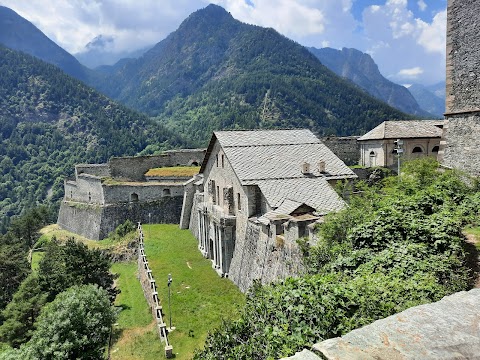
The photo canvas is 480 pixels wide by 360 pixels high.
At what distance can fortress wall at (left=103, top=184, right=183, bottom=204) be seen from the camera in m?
40.7

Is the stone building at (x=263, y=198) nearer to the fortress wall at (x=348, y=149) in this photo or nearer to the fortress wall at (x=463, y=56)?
the fortress wall at (x=463, y=56)

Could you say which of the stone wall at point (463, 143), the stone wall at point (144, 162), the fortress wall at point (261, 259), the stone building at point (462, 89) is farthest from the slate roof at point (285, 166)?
the stone wall at point (144, 162)

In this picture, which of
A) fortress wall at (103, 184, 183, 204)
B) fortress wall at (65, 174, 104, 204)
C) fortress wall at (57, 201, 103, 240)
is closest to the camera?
fortress wall at (103, 184, 183, 204)

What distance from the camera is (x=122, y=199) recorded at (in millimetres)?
40938

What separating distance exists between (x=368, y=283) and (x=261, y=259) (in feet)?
37.6

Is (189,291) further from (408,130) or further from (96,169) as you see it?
(96,169)

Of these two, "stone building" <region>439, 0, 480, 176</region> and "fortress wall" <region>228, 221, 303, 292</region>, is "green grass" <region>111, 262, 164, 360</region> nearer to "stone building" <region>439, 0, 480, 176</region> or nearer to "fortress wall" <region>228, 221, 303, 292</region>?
"fortress wall" <region>228, 221, 303, 292</region>

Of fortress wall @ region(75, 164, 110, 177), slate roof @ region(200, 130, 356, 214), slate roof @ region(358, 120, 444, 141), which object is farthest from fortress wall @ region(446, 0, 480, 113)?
fortress wall @ region(75, 164, 110, 177)

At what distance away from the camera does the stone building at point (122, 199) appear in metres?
40.3

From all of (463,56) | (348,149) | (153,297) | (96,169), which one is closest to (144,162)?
(96,169)

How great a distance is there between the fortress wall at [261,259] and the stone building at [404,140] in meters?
21.4

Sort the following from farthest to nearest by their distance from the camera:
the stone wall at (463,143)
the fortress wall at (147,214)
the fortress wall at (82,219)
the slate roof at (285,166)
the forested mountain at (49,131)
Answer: the forested mountain at (49,131) → the fortress wall at (82,219) → the fortress wall at (147,214) → the slate roof at (285,166) → the stone wall at (463,143)

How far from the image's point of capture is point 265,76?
153 metres

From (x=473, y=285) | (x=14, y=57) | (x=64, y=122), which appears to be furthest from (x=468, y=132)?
(x=14, y=57)
